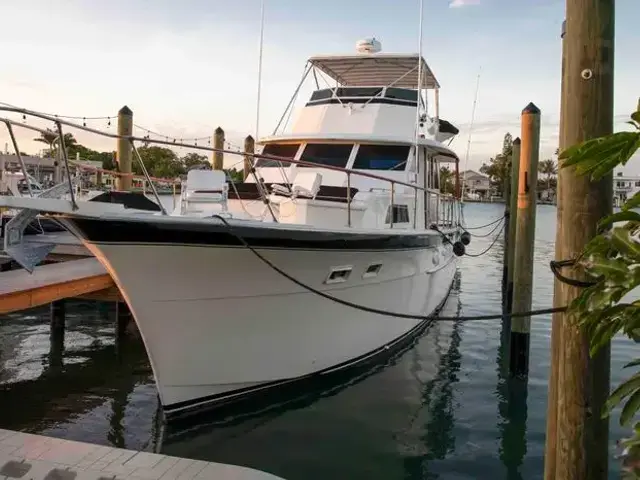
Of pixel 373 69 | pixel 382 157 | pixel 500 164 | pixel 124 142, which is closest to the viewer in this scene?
pixel 382 157

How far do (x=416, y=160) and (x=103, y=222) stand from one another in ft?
17.0

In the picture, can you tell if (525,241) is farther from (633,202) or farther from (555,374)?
(633,202)

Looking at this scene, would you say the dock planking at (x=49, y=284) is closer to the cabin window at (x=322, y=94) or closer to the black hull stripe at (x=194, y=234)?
the black hull stripe at (x=194, y=234)

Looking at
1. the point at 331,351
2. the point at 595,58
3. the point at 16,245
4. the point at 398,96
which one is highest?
the point at 398,96

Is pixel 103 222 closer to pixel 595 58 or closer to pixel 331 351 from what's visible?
pixel 331 351

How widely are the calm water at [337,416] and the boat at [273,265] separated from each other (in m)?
0.47

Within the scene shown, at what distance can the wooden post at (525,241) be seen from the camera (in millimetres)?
8164

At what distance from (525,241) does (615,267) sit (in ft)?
23.0

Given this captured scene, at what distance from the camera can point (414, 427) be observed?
650 cm

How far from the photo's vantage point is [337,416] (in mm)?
6602

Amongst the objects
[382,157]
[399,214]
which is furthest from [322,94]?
[399,214]

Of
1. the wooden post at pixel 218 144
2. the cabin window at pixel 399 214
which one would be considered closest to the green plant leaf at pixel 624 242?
the cabin window at pixel 399 214

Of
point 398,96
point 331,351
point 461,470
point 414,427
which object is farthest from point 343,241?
point 398,96

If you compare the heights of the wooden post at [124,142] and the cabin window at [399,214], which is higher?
the wooden post at [124,142]
